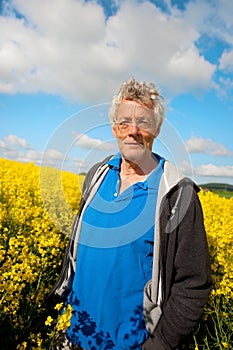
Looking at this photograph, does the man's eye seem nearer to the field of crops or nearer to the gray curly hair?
the gray curly hair

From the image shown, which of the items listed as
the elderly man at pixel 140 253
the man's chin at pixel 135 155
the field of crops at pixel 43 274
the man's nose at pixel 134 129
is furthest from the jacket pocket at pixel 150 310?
the man's nose at pixel 134 129

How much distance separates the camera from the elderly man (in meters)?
1.92

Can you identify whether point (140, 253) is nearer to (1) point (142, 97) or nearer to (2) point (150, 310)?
(2) point (150, 310)

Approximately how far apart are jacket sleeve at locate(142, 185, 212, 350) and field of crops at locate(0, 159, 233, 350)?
0.97ft

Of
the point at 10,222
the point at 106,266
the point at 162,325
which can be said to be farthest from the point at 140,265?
the point at 10,222

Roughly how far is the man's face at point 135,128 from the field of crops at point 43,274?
0.47 meters

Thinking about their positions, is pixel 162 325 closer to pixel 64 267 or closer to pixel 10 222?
pixel 64 267

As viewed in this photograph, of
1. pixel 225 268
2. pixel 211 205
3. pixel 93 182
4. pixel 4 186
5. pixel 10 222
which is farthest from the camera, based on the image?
pixel 211 205

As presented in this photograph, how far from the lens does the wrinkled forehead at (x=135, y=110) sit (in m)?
2.04

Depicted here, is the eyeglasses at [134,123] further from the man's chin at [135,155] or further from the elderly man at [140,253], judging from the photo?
the man's chin at [135,155]

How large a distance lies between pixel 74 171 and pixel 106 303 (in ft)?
2.70

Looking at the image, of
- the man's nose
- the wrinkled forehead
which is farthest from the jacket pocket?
the wrinkled forehead

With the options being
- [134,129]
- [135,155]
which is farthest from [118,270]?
[134,129]

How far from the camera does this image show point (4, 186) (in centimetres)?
509
